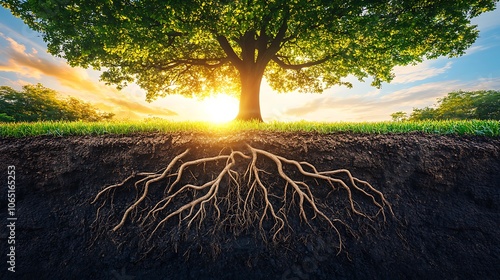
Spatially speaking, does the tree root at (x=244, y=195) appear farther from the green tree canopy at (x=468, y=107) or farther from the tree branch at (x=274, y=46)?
the green tree canopy at (x=468, y=107)

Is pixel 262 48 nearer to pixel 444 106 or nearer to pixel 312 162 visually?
pixel 312 162

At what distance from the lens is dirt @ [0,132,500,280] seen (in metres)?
4.33

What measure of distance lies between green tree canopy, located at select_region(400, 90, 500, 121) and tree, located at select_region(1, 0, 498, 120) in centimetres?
1752

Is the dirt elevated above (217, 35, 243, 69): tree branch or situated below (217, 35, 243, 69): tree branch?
below

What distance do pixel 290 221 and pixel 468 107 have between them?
32.6 meters

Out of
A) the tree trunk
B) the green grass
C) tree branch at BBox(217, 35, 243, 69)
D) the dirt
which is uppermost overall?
tree branch at BBox(217, 35, 243, 69)

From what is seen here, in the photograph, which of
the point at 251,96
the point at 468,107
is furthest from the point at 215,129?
the point at 468,107

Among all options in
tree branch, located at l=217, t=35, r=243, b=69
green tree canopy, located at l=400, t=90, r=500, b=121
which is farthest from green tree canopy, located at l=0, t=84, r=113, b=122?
green tree canopy, located at l=400, t=90, r=500, b=121

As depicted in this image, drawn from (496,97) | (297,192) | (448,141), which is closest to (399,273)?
(297,192)

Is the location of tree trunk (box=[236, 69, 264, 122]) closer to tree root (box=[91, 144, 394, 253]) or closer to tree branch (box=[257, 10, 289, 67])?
tree branch (box=[257, 10, 289, 67])

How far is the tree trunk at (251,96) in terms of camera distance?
1283cm

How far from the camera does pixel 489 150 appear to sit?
222 inches

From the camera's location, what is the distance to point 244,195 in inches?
192

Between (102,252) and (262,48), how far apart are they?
36.1 ft
